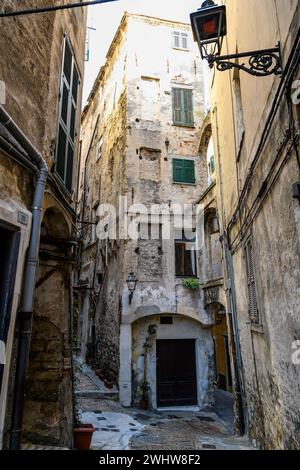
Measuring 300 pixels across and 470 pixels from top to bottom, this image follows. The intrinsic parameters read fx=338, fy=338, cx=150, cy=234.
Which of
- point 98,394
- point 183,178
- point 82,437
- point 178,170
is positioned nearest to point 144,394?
point 98,394

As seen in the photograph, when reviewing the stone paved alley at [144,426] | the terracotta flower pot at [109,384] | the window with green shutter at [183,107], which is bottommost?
the stone paved alley at [144,426]

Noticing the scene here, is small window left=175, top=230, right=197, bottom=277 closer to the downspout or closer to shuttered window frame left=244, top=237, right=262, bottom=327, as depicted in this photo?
the downspout

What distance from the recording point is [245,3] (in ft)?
17.6

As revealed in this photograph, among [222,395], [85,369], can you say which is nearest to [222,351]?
[222,395]

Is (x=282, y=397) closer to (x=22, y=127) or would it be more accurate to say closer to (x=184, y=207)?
(x=22, y=127)

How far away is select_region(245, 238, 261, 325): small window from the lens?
18.6ft

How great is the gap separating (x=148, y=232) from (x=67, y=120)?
704cm

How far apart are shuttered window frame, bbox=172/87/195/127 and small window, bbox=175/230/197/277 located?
497cm

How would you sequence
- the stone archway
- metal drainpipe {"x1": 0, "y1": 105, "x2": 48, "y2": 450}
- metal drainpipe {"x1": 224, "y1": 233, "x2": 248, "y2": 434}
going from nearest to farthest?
metal drainpipe {"x1": 0, "y1": 105, "x2": 48, "y2": 450}, metal drainpipe {"x1": 224, "y1": 233, "x2": 248, "y2": 434}, the stone archway

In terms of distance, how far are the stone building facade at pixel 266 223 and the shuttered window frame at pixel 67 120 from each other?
3.15m

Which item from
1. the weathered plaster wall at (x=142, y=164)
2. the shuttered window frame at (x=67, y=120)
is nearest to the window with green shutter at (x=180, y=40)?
the weathered plaster wall at (x=142, y=164)

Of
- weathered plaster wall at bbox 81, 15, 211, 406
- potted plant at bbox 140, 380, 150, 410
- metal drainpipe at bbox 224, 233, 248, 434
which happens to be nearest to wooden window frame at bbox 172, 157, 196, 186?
weathered plaster wall at bbox 81, 15, 211, 406

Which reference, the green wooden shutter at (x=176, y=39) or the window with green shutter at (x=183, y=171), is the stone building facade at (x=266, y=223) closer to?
the window with green shutter at (x=183, y=171)

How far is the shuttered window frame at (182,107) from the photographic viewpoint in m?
14.6
